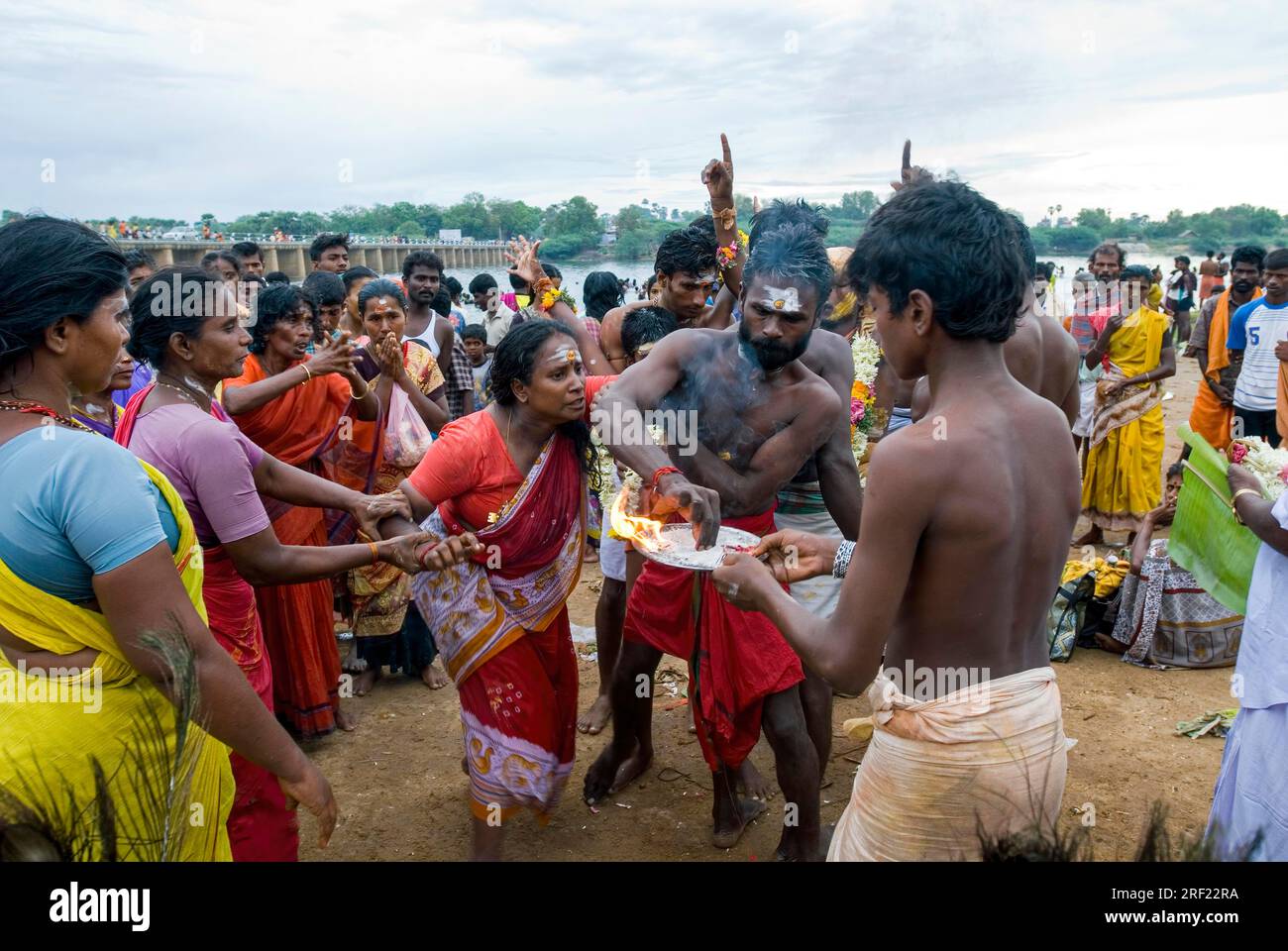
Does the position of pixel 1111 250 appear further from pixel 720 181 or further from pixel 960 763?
pixel 960 763

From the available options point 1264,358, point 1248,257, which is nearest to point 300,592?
point 1264,358

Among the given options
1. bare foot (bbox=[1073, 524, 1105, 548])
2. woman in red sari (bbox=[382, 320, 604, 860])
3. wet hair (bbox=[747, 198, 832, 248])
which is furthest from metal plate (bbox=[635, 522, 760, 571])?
bare foot (bbox=[1073, 524, 1105, 548])

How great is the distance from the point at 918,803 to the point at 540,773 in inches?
74.4

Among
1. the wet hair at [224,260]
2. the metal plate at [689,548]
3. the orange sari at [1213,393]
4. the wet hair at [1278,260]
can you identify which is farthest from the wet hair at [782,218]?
the orange sari at [1213,393]

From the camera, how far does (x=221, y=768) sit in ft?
8.21

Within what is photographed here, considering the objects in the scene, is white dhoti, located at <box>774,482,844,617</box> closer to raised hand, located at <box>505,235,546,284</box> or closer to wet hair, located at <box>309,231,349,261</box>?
raised hand, located at <box>505,235,546,284</box>

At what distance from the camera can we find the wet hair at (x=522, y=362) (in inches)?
140

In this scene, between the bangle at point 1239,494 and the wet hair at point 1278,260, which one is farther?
the wet hair at point 1278,260

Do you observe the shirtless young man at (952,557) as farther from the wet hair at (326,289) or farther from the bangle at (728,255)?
the wet hair at (326,289)

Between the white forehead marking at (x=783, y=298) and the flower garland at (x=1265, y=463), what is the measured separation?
73.9 inches

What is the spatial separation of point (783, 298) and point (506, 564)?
58.8 inches

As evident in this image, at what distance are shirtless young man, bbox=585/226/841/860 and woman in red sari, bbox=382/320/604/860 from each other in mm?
281
